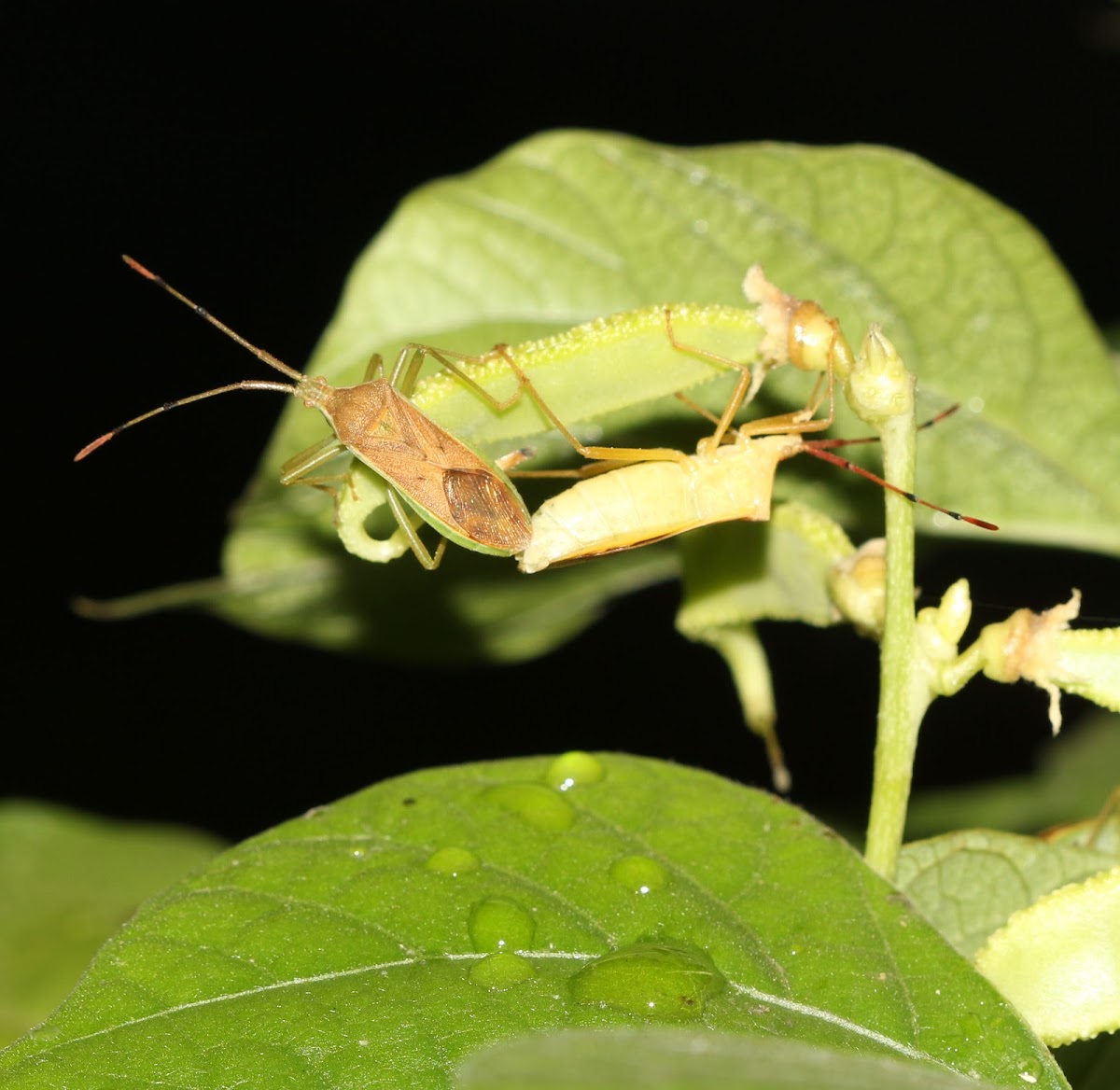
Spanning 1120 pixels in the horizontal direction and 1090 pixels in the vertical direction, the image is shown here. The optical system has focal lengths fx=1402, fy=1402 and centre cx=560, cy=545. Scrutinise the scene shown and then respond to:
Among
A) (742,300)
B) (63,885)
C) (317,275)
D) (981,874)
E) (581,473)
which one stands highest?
(742,300)

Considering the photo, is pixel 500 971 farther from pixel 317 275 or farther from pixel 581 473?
pixel 317 275

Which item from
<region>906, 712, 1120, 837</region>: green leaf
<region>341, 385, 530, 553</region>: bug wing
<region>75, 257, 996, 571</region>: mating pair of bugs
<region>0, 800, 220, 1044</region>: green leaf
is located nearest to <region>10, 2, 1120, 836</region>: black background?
<region>906, 712, 1120, 837</region>: green leaf

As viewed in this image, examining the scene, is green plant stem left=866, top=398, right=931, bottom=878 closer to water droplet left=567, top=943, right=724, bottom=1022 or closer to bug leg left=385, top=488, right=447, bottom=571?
water droplet left=567, top=943, right=724, bottom=1022

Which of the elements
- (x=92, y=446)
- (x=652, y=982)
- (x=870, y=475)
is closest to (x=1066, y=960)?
(x=652, y=982)

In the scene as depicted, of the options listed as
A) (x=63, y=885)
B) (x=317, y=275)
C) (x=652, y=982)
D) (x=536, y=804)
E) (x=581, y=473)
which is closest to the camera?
(x=652, y=982)

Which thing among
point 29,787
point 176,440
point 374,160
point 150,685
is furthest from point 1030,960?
point 374,160

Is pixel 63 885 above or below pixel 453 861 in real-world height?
below
